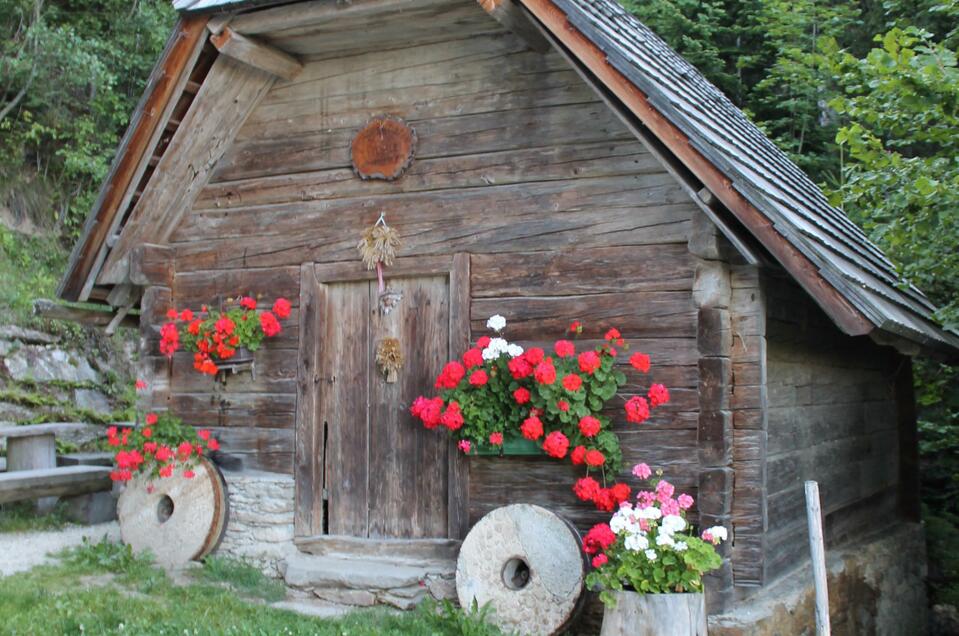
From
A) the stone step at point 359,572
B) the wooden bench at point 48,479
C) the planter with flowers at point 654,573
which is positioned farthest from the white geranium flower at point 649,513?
the wooden bench at point 48,479

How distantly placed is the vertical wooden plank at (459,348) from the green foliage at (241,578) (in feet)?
4.44

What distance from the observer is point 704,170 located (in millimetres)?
5418

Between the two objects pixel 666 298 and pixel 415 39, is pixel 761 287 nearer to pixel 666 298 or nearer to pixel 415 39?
pixel 666 298

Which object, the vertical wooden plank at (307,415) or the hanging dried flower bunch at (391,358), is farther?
the vertical wooden plank at (307,415)

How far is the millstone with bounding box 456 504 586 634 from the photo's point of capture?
5645mm

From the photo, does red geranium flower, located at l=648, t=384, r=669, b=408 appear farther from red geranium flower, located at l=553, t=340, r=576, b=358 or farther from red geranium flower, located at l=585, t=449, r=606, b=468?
red geranium flower, located at l=553, t=340, r=576, b=358

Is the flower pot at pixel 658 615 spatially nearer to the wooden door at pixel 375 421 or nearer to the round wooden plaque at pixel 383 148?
the wooden door at pixel 375 421

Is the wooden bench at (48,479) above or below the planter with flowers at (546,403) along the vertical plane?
below

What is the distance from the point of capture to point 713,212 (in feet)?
18.2

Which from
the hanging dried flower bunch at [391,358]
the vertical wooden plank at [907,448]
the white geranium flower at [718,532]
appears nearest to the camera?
the white geranium flower at [718,532]

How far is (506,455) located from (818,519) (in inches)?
82.4

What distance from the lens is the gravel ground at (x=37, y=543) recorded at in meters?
7.16

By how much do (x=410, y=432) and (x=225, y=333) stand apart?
63.8 inches

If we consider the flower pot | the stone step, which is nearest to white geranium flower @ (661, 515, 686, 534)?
the flower pot
